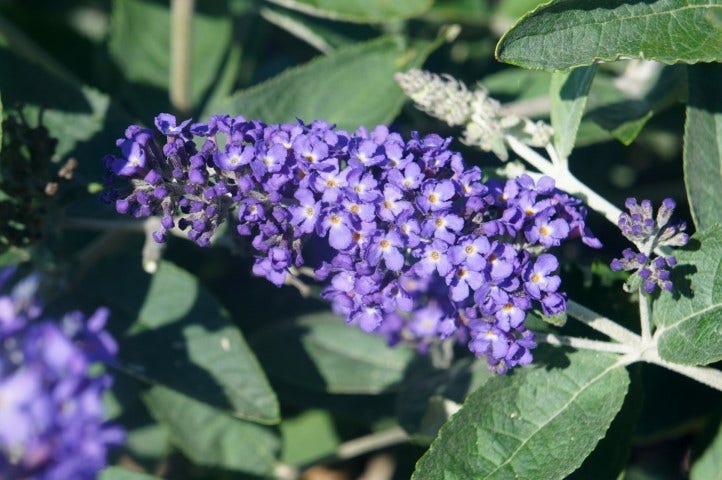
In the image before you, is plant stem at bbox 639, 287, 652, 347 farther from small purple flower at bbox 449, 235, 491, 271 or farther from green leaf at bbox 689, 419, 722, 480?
green leaf at bbox 689, 419, 722, 480

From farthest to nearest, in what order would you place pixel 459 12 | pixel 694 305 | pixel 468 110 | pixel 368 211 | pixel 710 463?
1. pixel 459 12
2. pixel 710 463
3. pixel 468 110
4. pixel 694 305
5. pixel 368 211

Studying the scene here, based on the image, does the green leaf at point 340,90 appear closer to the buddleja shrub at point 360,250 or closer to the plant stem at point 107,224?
the buddleja shrub at point 360,250

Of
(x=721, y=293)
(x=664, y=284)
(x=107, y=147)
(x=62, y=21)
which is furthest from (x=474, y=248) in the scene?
(x=62, y=21)

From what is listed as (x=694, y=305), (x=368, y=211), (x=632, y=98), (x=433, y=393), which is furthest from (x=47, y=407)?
(x=632, y=98)

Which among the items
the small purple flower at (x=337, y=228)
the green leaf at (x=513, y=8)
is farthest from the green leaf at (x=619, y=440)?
the green leaf at (x=513, y=8)

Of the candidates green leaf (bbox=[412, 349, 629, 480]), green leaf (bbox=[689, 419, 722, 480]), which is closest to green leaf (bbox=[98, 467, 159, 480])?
green leaf (bbox=[412, 349, 629, 480])

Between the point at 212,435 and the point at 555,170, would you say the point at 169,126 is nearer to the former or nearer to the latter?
the point at 555,170
